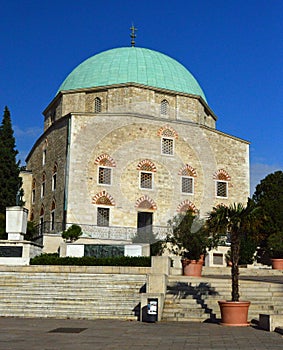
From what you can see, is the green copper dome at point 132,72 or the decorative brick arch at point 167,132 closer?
the decorative brick arch at point 167,132

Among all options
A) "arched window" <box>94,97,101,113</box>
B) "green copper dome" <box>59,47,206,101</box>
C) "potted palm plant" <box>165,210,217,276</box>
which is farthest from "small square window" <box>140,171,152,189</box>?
"potted palm plant" <box>165,210,217,276</box>

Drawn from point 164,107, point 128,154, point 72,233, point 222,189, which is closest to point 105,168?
point 128,154

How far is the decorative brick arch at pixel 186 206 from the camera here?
31.4 meters

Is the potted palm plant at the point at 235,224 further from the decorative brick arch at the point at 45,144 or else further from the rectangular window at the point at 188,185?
the decorative brick arch at the point at 45,144

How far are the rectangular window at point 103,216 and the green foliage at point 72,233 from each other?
297 centimetres

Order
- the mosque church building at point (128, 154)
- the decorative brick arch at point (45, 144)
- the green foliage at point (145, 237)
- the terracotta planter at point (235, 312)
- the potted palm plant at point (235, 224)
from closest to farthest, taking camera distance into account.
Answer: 1. the terracotta planter at point (235, 312)
2. the potted palm plant at point (235, 224)
3. the green foliage at point (145, 237)
4. the mosque church building at point (128, 154)
5. the decorative brick arch at point (45, 144)

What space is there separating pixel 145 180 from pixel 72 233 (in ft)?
22.8

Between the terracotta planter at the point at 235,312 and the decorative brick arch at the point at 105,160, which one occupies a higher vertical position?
the decorative brick arch at the point at 105,160

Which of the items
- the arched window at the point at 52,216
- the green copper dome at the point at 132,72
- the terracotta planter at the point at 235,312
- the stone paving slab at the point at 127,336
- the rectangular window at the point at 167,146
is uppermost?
the green copper dome at the point at 132,72

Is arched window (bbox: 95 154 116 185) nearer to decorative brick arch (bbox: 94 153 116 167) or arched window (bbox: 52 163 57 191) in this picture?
decorative brick arch (bbox: 94 153 116 167)

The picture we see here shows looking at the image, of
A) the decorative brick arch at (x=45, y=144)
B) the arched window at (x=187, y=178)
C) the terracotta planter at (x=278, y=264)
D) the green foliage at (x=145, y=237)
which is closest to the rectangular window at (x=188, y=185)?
the arched window at (x=187, y=178)

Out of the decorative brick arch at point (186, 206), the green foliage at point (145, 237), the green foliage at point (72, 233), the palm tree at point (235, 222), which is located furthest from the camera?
the decorative brick arch at point (186, 206)

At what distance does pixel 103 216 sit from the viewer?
97.6 feet

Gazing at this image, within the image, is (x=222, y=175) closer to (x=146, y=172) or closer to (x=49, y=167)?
(x=146, y=172)
